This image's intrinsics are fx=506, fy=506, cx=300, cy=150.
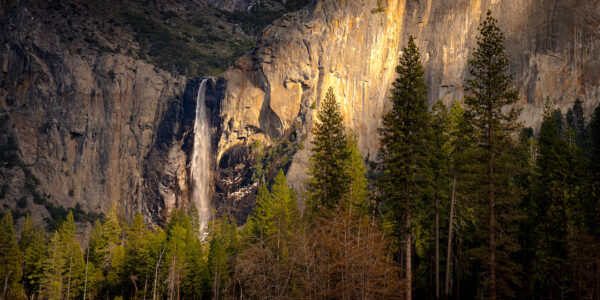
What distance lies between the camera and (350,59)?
10206cm

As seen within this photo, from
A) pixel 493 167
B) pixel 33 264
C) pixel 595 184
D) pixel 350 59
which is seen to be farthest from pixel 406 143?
pixel 350 59

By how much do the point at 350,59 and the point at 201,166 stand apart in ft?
122

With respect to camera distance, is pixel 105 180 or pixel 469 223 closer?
pixel 469 223

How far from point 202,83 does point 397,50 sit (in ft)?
141

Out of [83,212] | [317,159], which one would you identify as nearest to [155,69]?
[83,212]

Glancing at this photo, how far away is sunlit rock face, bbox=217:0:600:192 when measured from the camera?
97.2 m

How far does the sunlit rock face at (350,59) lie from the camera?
3829 inches

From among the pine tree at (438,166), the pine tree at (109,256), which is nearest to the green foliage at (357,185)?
the pine tree at (438,166)

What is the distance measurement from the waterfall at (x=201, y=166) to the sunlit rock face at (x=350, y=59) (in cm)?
450

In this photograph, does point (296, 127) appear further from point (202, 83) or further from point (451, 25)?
point (451, 25)

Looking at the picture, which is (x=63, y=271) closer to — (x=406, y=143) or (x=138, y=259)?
(x=138, y=259)

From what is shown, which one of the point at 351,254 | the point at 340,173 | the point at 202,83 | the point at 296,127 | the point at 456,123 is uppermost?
the point at 202,83

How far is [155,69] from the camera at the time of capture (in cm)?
12131

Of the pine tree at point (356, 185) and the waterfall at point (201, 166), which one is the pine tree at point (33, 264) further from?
the pine tree at point (356, 185)
